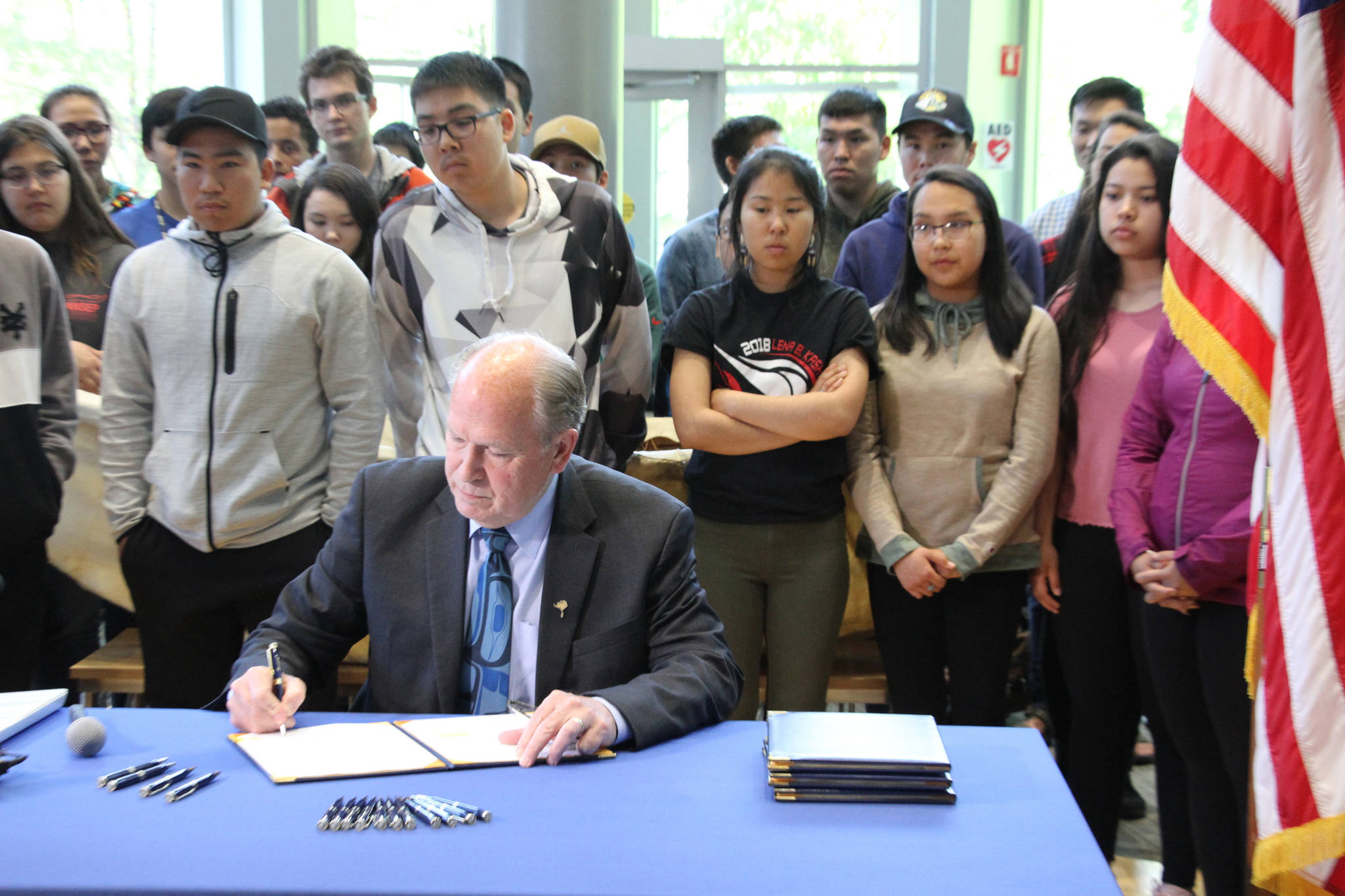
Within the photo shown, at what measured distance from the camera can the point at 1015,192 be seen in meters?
9.12

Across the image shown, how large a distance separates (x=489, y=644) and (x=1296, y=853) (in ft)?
4.68

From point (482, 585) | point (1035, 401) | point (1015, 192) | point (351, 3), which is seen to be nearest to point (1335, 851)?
point (1035, 401)

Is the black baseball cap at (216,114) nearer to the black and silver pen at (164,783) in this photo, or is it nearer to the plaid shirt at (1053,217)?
the black and silver pen at (164,783)

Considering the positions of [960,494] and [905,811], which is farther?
[960,494]

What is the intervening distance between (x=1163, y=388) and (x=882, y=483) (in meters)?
0.70

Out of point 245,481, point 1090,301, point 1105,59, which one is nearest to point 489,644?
point 245,481

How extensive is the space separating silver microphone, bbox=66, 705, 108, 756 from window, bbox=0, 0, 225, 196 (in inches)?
239

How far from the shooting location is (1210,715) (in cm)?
247

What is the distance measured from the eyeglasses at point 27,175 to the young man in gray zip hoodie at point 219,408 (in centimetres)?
65

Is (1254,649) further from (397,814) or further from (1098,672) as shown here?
(397,814)

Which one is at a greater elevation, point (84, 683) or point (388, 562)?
point (388, 562)

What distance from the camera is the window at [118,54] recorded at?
6996mm

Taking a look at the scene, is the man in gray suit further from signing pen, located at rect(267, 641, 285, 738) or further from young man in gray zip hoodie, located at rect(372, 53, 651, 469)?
young man in gray zip hoodie, located at rect(372, 53, 651, 469)

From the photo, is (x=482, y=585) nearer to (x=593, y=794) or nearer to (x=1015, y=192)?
(x=593, y=794)
